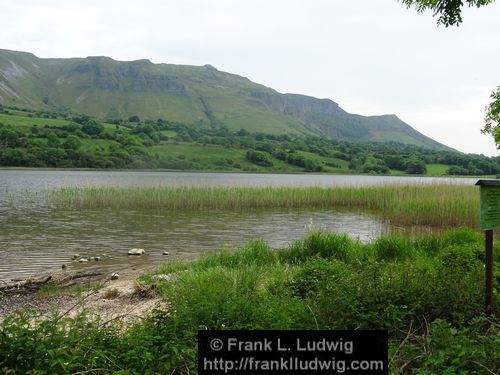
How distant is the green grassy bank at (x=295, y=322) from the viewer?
13.9ft

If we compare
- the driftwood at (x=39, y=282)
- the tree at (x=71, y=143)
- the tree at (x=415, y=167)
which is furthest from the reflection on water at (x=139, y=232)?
the tree at (x=415, y=167)

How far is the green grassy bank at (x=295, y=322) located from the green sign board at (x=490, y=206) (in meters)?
1.03

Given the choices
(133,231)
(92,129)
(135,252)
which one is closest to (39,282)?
(135,252)

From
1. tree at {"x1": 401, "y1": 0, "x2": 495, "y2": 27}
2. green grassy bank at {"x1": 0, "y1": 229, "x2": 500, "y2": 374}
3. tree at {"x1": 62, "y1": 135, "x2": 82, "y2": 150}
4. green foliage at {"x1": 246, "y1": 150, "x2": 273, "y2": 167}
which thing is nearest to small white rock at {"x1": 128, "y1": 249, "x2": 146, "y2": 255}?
green grassy bank at {"x1": 0, "y1": 229, "x2": 500, "y2": 374}

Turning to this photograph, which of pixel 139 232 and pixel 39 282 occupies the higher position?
pixel 39 282

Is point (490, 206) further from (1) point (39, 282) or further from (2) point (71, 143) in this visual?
(2) point (71, 143)

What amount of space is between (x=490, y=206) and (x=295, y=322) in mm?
3134

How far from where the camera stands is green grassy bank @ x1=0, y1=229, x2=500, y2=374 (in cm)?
422

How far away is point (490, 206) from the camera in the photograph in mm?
6242

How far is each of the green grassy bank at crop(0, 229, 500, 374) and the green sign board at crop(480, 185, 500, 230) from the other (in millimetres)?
1031

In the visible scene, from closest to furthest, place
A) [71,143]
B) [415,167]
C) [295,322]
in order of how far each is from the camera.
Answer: [295,322], [71,143], [415,167]

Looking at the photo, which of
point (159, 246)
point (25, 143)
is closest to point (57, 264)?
point (159, 246)

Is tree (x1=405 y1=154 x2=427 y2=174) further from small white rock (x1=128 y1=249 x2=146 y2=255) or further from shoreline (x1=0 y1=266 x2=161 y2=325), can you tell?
shoreline (x1=0 y1=266 x2=161 y2=325)

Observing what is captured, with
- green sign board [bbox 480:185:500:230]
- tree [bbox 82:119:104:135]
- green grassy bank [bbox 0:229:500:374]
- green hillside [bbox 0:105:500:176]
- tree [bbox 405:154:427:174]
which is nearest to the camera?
green grassy bank [bbox 0:229:500:374]
